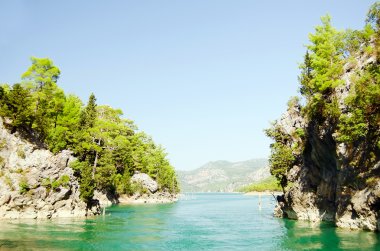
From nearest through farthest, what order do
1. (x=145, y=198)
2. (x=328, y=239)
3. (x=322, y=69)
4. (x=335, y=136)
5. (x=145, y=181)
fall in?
(x=328, y=239) → (x=335, y=136) → (x=322, y=69) → (x=145, y=198) → (x=145, y=181)

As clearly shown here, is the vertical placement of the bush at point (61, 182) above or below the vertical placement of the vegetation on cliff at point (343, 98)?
below

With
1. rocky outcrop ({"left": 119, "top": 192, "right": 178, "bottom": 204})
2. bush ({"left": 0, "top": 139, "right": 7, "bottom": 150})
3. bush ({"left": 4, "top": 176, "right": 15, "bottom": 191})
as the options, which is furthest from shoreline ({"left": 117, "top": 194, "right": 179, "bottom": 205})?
bush ({"left": 4, "top": 176, "right": 15, "bottom": 191})

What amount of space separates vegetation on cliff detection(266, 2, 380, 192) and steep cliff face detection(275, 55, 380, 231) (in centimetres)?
16

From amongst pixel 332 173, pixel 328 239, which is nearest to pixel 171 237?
pixel 328 239

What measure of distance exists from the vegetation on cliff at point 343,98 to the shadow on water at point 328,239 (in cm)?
684

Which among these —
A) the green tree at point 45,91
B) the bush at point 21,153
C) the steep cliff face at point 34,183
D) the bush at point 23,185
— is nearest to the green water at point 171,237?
the steep cliff face at point 34,183

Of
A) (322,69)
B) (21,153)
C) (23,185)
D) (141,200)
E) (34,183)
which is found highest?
(322,69)

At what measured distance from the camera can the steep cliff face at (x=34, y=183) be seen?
55469mm

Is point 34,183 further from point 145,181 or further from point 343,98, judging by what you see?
point 145,181

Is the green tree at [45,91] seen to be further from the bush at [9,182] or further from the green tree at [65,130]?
the bush at [9,182]

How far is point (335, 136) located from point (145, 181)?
89.2 m

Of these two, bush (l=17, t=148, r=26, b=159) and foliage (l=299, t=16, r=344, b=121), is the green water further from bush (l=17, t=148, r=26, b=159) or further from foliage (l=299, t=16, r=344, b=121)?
foliage (l=299, t=16, r=344, b=121)

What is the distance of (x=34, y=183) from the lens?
190 feet

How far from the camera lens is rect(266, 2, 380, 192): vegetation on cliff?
42594mm
